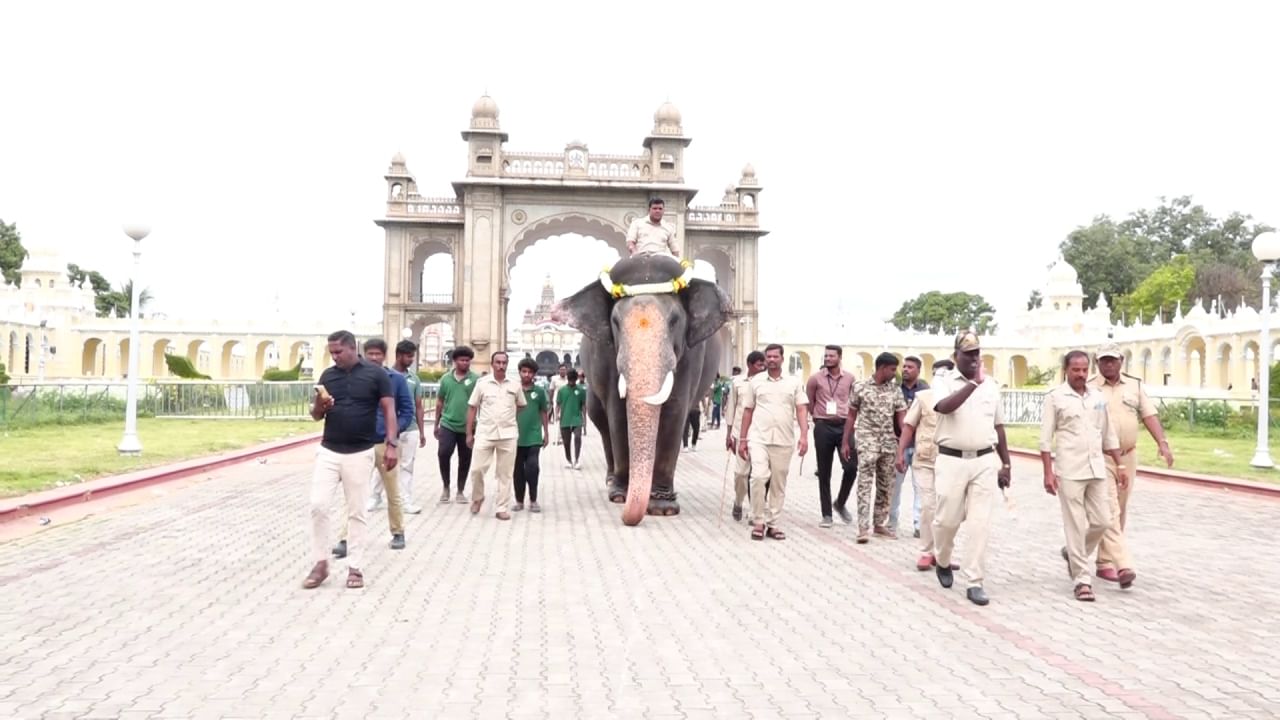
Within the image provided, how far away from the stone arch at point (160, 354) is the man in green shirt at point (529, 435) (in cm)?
5064

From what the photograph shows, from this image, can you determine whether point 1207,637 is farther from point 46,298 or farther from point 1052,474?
point 46,298

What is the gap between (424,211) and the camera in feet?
156

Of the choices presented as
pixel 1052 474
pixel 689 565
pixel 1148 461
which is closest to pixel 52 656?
pixel 689 565

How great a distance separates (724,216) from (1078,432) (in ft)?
143

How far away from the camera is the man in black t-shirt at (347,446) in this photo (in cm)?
624

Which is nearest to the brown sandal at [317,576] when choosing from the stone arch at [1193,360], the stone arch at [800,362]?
the stone arch at [1193,360]

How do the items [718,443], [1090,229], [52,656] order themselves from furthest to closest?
[1090,229] → [718,443] → [52,656]

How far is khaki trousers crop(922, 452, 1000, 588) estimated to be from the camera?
608 centimetres

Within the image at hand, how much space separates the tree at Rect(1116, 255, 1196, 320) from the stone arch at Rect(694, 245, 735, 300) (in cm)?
2519

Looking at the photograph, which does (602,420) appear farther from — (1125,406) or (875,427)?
(1125,406)

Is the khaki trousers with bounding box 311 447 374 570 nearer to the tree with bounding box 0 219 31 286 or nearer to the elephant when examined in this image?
the elephant

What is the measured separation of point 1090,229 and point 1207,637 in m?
74.0

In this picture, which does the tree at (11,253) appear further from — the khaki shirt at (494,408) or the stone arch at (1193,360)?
the khaki shirt at (494,408)

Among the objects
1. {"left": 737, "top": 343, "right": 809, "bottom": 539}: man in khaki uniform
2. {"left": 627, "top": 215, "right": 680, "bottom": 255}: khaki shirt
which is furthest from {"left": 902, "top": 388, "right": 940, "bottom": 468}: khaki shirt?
{"left": 627, "top": 215, "right": 680, "bottom": 255}: khaki shirt
